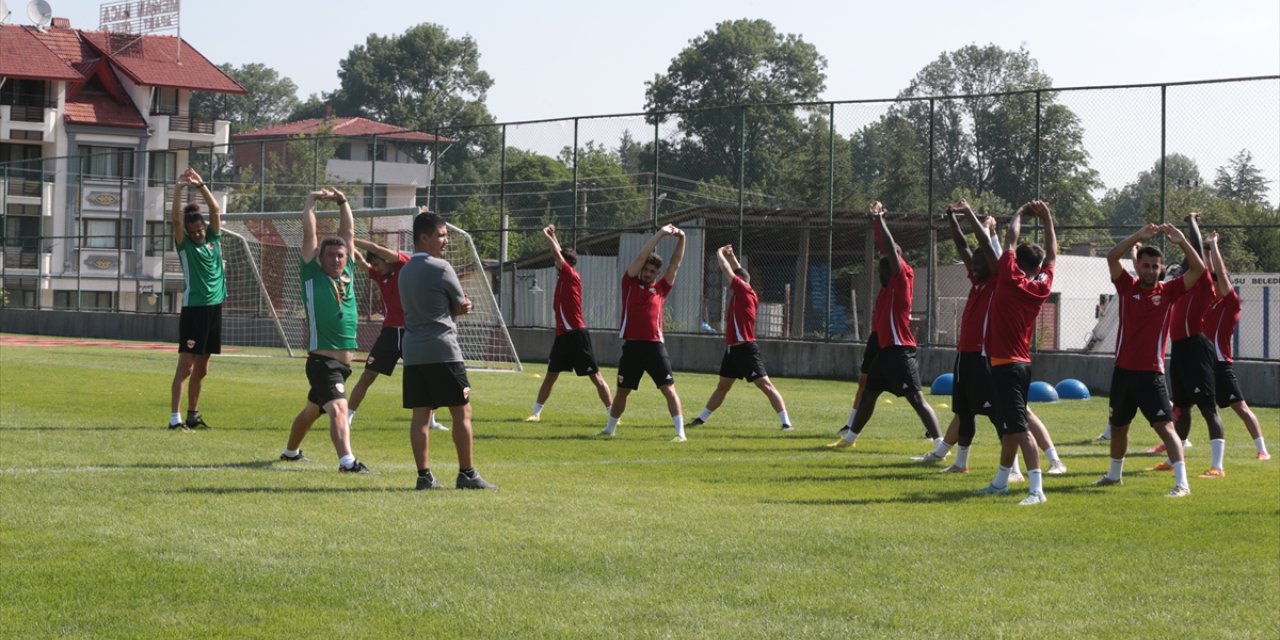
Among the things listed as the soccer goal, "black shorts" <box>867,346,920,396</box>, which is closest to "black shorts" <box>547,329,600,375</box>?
"black shorts" <box>867,346,920,396</box>

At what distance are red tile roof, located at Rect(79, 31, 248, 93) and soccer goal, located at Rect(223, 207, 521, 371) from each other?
4568 centimetres

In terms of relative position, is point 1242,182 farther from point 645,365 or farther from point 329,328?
point 329,328

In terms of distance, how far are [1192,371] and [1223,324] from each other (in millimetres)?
1264

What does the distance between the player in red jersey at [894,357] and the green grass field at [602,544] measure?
479mm

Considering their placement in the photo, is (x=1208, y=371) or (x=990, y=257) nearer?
(x=990, y=257)

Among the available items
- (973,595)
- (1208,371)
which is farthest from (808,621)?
(1208,371)

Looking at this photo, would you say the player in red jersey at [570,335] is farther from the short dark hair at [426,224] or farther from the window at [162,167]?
the window at [162,167]

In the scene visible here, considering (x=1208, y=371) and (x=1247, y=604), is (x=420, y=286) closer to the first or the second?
(x=1247, y=604)

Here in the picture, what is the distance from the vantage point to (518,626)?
6699 millimetres

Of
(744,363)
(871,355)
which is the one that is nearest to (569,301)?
(744,363)

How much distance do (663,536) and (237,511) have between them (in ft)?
8.88

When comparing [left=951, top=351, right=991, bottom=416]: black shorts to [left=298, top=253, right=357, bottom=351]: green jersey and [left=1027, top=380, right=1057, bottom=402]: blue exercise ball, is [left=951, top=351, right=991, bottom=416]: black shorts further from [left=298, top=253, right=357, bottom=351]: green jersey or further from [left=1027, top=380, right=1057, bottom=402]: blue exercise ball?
[left=1027, top=380, right=1057, bottom=402]: blue exercise ball

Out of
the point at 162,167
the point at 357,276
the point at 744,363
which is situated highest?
the point at 162,167

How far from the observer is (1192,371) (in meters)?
14.0
